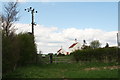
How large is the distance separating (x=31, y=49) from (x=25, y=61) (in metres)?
1.64

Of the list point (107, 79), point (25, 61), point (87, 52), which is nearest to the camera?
point (107, 79)

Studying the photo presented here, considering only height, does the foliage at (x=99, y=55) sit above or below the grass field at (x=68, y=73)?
above

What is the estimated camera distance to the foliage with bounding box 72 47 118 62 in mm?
31672

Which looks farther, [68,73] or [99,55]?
[99,55]

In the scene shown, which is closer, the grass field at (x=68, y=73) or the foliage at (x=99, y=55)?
the grass field at (x=68, y=73)

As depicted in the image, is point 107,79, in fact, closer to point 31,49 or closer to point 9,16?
point 31,49

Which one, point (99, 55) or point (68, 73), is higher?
point (99, 55)

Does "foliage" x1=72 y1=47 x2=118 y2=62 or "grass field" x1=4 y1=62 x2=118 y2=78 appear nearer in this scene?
"grass field" x1=4 y1=62 x2=118 y2=78

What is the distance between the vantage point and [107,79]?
1326cm

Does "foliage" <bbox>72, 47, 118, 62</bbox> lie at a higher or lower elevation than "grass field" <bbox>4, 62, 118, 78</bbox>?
higher

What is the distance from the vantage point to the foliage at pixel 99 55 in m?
31.7

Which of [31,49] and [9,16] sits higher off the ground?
[9,16]

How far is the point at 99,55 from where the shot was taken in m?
32.6

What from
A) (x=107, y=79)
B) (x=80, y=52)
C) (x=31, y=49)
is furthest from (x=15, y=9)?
(x=107, y=79)
